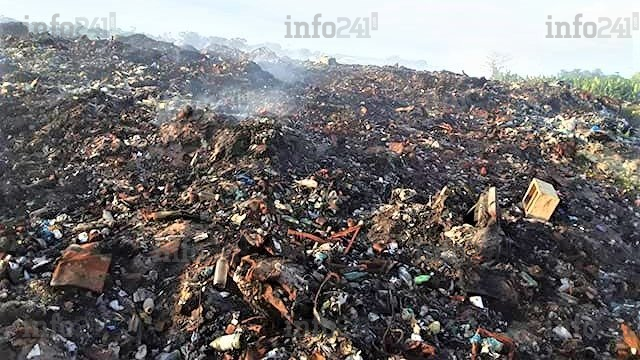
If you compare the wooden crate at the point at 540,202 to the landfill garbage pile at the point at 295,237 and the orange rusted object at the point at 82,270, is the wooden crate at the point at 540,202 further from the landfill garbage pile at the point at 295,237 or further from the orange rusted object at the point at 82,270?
the orange rusted object at the point at 82,270

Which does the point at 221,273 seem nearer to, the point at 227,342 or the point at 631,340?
the point at 227,342

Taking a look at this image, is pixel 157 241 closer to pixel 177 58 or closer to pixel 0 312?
pixel 0 312

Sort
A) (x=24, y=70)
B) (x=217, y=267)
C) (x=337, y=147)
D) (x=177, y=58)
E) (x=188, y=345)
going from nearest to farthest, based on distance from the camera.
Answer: (x=188, y=345) < (x=217, y=267) < (x=337, y=147) < (x=24, y=70) < (x=177, y=58)

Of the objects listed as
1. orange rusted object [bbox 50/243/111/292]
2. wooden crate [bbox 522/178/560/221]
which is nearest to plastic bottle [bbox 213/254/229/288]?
orange rusted object [bbox 50/243/111/292]

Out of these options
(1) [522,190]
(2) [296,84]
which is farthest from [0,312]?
(2) [296,84]

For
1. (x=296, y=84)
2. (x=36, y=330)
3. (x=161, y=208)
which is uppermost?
(x=296, y=84)

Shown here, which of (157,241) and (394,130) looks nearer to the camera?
(157,241)

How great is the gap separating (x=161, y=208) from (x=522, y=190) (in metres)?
4.25

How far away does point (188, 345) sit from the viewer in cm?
326

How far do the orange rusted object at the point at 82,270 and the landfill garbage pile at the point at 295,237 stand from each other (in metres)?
0.01

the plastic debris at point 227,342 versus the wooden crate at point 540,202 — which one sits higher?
the wooden crate at point 540,202

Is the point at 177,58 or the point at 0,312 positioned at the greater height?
the point at 177,58

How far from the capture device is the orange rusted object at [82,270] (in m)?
3.44

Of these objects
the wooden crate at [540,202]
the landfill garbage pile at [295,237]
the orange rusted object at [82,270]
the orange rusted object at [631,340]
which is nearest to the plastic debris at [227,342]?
the landfill garbage pile at [295,237]
